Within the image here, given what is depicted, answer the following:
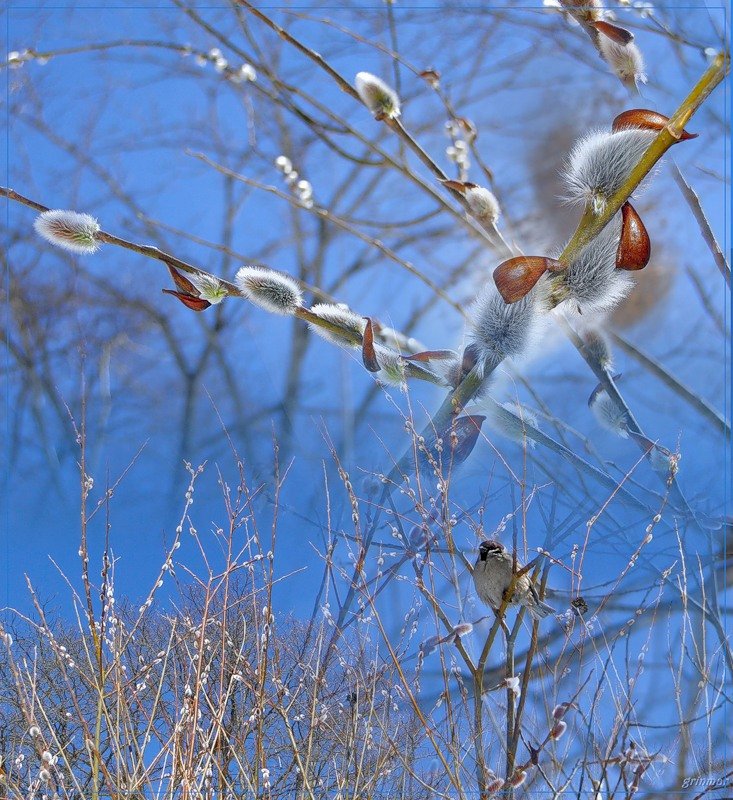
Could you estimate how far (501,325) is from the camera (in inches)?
39.9

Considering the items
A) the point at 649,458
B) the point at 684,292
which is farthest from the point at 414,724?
the point at 684,292

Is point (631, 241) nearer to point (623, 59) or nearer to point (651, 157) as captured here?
point (651, 157)

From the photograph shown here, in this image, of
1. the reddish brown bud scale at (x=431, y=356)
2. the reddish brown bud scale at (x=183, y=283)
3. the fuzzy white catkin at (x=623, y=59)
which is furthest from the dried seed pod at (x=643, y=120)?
the reddish brown bud scale at (x=183, y=283)

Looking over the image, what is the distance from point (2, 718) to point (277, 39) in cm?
109

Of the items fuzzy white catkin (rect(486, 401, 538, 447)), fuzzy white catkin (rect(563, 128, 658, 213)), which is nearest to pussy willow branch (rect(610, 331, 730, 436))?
fuzzy white catkin (rect(486, 401, 538, 447))

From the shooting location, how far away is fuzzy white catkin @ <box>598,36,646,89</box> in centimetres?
106

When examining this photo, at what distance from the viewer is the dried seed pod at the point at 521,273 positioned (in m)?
0.91

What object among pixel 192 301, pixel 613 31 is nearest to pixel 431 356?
pixel 192 301

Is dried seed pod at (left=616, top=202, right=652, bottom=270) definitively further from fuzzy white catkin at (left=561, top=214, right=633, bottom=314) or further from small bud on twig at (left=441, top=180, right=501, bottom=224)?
small bud on twig at (left=441, top=180, right=501, bottom=224)

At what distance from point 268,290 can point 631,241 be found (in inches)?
16.8

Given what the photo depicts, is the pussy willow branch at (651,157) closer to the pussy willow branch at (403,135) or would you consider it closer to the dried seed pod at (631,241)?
the dried seed pod at (631,241)

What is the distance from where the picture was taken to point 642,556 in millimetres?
1104

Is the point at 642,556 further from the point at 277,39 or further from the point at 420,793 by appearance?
the point at 277,39

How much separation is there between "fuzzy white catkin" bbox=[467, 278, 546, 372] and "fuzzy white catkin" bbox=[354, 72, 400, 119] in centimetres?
28
